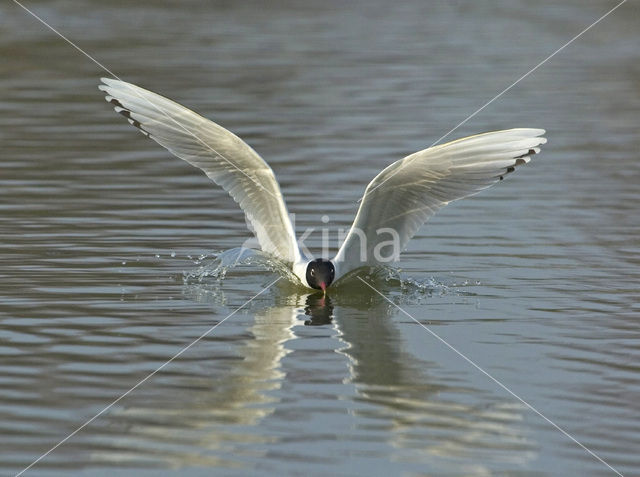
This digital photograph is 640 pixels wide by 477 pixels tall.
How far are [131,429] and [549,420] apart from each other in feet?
7.40

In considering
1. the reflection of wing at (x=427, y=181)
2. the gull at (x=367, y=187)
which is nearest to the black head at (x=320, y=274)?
the gull at (x=367, y=187)

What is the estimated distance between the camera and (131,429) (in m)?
6.39

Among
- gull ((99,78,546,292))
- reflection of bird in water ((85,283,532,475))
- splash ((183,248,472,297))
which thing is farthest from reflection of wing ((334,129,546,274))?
reflection of bird in water ((85,283,532,475))

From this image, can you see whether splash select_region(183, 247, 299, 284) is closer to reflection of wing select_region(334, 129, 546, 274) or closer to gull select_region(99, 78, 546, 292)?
gull select_region(99, 78, 546, 292)

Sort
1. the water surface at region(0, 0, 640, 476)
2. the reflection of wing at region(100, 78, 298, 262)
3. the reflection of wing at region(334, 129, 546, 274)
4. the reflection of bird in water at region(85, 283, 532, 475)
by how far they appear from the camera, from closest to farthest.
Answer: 1. the reflection of bird in water at region(85, 283, 532, 475)
2. the water surface at region(0, 0, 640, 476)
3. the reflection of wing at region(334, 129, 546, 274)
4. the reflection of wing at region(100, 78, 298, 262)

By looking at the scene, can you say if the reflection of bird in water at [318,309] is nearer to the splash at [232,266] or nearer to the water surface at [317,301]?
the water surface at [317,301]

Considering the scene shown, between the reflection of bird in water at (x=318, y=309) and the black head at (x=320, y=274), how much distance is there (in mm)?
138

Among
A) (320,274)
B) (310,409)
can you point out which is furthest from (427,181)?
(310,409)

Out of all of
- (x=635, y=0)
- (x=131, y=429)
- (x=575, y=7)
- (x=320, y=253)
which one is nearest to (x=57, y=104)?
(x=320, y=253)

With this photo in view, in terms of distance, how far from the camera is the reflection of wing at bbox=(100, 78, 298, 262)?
9344mm

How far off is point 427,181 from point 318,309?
1.28m

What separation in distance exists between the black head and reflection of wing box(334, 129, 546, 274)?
0.25 metres

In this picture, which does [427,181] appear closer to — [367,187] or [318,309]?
[367,187]

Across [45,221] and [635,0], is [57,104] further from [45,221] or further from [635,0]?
[635,0]
